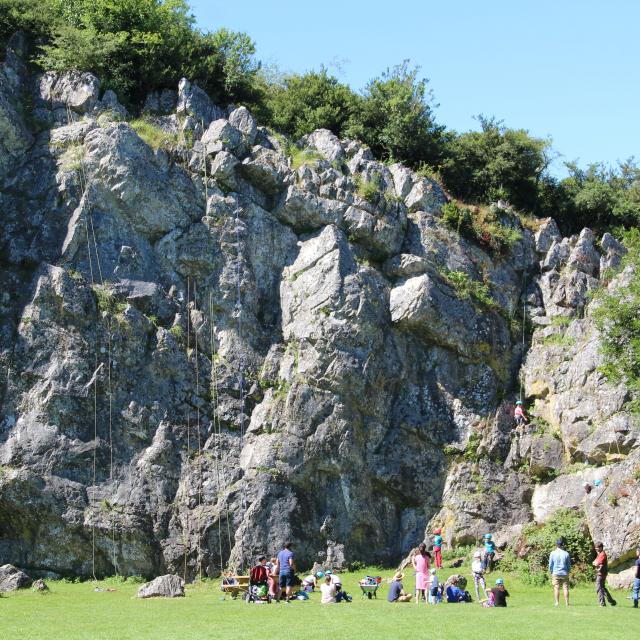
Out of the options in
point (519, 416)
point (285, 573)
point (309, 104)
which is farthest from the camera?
point (309, 104)

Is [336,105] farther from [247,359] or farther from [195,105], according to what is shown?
[247,359]

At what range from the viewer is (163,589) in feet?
95.2

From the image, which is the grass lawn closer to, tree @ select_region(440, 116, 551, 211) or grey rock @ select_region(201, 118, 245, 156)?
grey rock @ select_region(201, 118, 245, 156)

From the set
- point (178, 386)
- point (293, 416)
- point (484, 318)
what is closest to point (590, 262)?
point (484, 318)

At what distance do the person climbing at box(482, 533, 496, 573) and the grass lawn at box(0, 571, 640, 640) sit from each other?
3971 millimetres

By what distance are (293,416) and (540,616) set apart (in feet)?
55.5

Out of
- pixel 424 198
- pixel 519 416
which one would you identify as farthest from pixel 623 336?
pixel 424 198

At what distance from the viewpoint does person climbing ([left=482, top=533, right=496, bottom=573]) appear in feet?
109

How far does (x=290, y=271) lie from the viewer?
41.5 metres

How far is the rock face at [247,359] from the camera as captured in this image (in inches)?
1406

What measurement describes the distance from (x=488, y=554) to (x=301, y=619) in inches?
536

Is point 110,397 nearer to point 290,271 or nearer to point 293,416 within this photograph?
point 293,416

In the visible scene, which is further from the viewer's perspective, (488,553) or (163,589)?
(488,553)

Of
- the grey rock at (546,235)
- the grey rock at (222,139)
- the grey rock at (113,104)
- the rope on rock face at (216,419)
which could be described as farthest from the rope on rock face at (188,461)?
the grey rock at (546,235)
